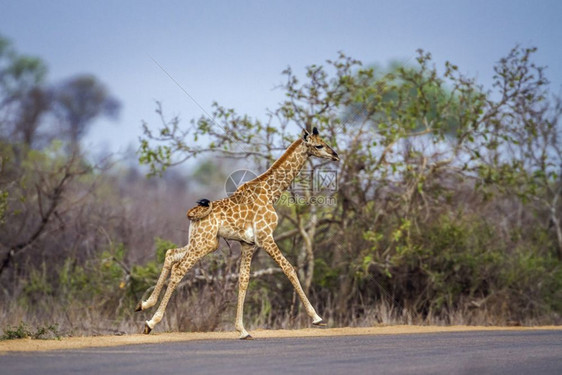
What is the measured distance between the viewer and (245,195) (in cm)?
1215

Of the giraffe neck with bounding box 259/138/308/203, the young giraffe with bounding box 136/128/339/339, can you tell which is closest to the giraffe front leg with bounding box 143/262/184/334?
the young giraffe with bounding box 136/128/339/339

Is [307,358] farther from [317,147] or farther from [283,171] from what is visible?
[317,147]

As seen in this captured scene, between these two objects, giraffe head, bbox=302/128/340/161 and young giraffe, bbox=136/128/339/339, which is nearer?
young giraffe, bbox=136/128/339/339

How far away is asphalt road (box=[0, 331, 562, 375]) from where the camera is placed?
8.19 m

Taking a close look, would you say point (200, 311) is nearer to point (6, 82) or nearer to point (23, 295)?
point (23, 295)

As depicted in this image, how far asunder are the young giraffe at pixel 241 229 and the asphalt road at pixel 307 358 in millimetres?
921

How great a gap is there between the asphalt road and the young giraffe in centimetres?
92

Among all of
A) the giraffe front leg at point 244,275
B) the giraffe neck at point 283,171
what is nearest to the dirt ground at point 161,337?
the giraffe front leg at point 244,275

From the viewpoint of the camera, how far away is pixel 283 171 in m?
12.5

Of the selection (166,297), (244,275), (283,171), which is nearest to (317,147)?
(283,171)

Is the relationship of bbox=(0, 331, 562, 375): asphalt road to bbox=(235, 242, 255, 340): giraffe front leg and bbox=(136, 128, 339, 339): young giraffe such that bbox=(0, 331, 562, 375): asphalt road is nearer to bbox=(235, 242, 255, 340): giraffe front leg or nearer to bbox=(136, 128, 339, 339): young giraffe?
bbox=(235, 242, 255, 340): giraffe front leg

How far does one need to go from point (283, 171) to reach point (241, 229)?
3.63ft

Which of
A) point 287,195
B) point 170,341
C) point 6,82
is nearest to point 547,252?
point 287,195

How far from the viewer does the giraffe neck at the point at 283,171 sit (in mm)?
12398
